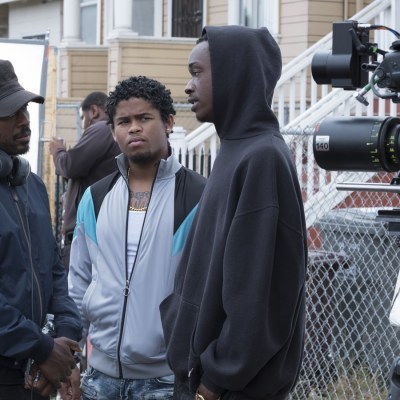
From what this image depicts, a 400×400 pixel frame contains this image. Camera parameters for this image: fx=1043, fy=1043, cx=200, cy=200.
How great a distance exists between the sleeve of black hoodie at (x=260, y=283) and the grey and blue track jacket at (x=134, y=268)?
87cm

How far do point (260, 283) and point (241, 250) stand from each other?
5.1 inches

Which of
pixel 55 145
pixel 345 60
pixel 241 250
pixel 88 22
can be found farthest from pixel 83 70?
pixel 241 250

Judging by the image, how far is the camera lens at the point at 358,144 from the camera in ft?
11.4

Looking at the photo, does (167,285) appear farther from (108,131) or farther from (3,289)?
(108,131)

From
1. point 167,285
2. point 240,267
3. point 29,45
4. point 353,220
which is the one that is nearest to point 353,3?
point 29,45

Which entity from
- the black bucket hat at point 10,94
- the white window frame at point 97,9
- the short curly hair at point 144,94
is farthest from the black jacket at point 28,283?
the white window frame at point 97,9

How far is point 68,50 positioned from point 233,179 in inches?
648

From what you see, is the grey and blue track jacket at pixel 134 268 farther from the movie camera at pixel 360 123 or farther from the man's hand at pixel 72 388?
the movie camera at pixel 360 123

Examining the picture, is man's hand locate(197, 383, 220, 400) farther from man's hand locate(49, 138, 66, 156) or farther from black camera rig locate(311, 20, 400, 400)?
man's hand locate(49, 138, 66, 156)

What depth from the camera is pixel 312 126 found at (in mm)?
9453

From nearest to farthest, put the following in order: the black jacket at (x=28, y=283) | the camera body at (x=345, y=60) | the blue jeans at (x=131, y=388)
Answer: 1. the camera body at (x=345, y=60)
2. the black jacket at (x=28, y=283)
3. the blue jeans at (x=131, y=388)

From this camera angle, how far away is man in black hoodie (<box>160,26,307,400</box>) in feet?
11.3

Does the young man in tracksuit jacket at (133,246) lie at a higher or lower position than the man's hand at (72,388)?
higher

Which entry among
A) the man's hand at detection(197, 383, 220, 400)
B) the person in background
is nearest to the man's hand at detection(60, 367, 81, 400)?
the man's hand at detection(197, 383, 220, 400)
